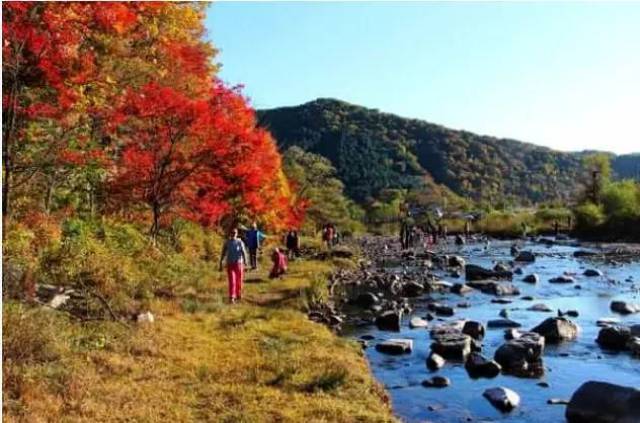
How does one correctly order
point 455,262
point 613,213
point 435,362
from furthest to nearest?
point 613,213, point 455,262, point 435,362

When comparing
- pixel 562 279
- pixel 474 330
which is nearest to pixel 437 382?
pixel 474 330

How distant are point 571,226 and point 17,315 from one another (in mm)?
78289

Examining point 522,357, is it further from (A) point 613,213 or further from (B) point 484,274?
(A) point 613,213

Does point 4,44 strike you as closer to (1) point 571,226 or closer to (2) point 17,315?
(2) point 17,315

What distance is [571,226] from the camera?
79.8 meters

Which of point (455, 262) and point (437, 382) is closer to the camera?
point (437, 382)

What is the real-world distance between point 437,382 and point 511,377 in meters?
1.96

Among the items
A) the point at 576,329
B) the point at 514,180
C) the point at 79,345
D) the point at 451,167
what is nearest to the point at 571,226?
the point at 576,329

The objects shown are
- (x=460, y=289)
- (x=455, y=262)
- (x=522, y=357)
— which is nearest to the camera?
(x=522, y=357)

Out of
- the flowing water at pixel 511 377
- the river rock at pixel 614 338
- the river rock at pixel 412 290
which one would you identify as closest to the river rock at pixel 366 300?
the flowing water at pixel 511 377

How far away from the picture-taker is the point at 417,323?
65.9ft

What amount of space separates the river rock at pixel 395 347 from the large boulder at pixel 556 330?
4.15m

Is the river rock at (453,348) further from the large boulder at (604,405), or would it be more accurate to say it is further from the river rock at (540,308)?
the river rock at (540,308)

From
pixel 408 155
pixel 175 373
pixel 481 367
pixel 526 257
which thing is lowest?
pixel 481 367
